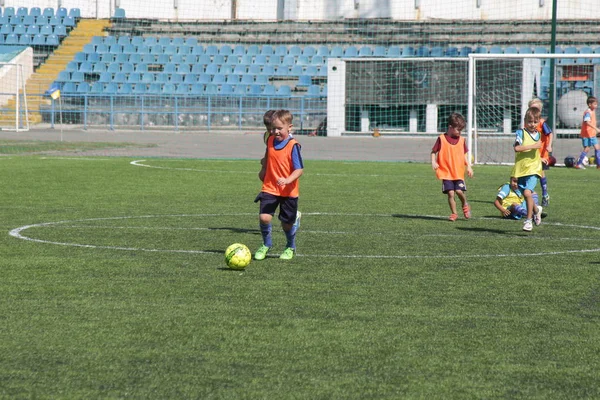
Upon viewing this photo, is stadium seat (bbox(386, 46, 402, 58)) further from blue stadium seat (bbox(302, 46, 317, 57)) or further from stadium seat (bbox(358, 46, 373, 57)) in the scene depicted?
blue stadium seat (bbox(302, 46, 317, 57))

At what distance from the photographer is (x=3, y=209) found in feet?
45.3

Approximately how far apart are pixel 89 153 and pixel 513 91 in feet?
56.9

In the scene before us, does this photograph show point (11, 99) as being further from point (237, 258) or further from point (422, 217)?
point (237, 258)

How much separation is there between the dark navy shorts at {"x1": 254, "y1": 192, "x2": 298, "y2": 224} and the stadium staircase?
3836cm

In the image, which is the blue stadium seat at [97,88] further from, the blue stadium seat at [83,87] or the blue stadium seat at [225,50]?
the blue stadium seat at [225,50]

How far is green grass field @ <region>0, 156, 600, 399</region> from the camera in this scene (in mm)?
5281

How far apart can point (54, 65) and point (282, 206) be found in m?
41.8

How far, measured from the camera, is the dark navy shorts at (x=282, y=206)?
962 cm

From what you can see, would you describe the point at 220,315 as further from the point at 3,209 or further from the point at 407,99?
the point at 407,99

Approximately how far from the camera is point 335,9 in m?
Answer: 50.5

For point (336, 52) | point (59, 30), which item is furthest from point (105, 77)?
point (336, 52)

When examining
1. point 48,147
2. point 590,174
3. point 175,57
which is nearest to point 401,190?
point 590,174

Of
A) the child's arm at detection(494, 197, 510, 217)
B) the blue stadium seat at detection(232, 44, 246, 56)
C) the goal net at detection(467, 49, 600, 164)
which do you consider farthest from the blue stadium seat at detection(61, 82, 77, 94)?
the child's arm at detection(494, 197, 510, 217)

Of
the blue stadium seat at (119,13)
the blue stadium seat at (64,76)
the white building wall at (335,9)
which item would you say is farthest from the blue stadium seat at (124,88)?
the white building wall at (335,9)
